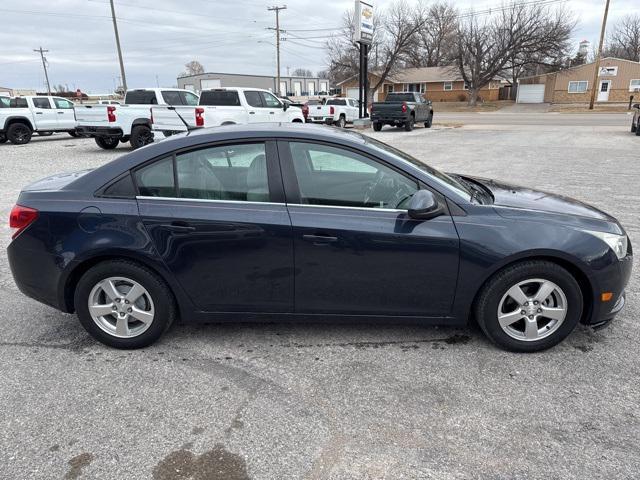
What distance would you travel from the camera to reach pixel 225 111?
15016mm

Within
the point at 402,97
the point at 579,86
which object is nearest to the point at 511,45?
the point at 579,86

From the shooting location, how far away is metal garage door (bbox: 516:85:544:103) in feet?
205

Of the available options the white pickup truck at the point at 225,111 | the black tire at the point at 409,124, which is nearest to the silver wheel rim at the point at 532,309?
the white pickup truck at the point at 225,111

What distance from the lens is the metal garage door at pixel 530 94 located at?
62.6m

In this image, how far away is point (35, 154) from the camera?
15.7 metres

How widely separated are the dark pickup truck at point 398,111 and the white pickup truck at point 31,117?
13.7 meters

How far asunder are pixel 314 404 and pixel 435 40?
78.4 meters

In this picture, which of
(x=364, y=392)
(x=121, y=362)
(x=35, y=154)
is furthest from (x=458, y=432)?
(x=35, y=154)

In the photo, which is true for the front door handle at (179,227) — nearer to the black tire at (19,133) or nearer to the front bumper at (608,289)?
the front bumper at (608,289)

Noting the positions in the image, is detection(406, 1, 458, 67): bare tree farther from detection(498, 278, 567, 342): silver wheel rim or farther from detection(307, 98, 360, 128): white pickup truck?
detection(498, 278, 567, 342): silver wheel rim

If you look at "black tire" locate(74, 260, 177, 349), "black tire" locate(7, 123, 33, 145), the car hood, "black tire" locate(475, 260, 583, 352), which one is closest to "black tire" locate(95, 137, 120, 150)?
"black tire" locate(7, 123, 33, 145)

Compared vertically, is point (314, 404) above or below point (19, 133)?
below

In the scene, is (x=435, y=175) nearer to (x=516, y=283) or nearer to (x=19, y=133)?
A: (x=516, y=283)

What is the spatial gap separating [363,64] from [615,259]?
25.3 m
